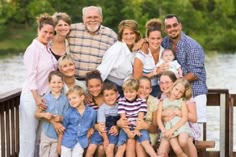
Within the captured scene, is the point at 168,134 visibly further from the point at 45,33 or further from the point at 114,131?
the point at 45,33

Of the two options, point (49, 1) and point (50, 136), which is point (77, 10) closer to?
point (49, 1)

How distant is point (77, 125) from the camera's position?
4.22 meters

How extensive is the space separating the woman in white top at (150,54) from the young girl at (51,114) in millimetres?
569

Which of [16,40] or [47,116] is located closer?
[47,116]

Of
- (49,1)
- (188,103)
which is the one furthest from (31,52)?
(49,1)

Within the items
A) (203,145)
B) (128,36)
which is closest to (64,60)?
(128,36)

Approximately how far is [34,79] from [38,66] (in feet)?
0.32

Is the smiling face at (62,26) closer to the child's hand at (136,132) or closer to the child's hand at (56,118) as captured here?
the child's hand at (56,118)

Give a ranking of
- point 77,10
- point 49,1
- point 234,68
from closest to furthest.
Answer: point 234,68 < point 77,10 < point 49,1

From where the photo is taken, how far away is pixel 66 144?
4199 mm

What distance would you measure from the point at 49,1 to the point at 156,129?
36.6 meters

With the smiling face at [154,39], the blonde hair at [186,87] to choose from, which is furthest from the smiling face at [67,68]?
the blonde hair at [186,87]

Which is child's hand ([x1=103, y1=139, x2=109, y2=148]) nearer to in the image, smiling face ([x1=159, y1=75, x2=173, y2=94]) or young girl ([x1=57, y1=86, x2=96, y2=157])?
young girl ([x1=57, y1=86, x2=96, y2=157])

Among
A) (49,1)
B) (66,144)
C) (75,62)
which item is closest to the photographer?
(66,144)
